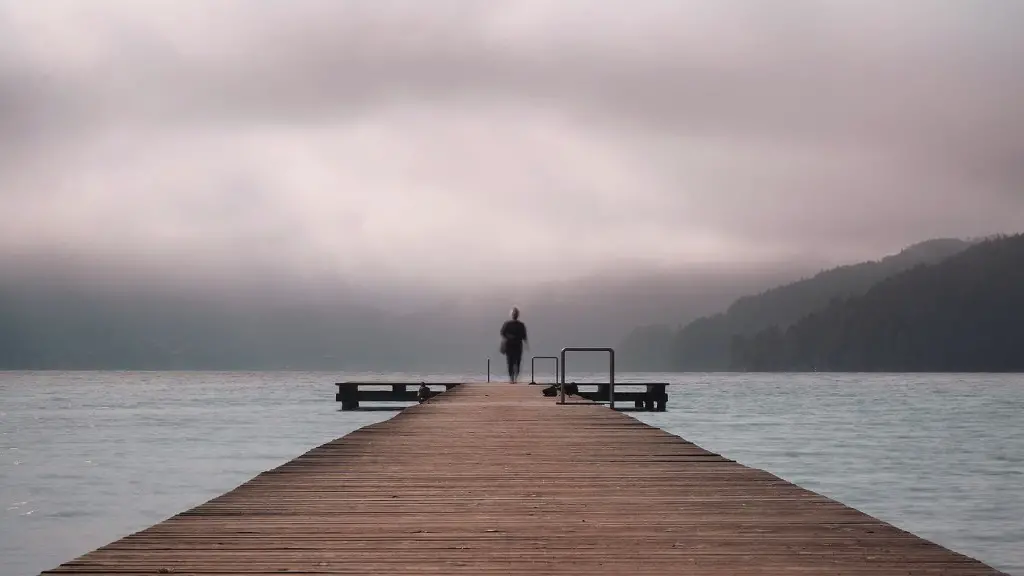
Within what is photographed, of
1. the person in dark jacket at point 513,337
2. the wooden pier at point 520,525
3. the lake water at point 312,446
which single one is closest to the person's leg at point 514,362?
the person in dark jacket at point 513,337

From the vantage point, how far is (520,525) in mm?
6418

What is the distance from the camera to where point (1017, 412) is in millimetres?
62844

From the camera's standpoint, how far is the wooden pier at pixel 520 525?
17.0 ft

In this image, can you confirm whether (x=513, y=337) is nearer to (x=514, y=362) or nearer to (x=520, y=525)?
(x=514, y=362)

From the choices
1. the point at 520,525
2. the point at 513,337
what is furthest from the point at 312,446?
the point at 520,525

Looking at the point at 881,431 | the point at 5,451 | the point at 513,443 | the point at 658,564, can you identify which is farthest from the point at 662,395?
the point at 658,564

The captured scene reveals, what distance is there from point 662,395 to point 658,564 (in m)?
37.5

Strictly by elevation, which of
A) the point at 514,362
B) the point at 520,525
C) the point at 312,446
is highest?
the point at 514,362

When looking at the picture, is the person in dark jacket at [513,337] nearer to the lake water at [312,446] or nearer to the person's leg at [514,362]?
the person's leg at [514,362]

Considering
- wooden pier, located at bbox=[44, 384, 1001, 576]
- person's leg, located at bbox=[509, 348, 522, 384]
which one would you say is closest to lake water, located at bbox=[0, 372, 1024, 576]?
person's leg, located at bbox=[509, 348, 522, 384]

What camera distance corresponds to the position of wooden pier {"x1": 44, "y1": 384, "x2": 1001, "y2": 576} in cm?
517

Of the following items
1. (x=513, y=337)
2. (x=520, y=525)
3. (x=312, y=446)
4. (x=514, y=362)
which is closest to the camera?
(x=520, y=525)

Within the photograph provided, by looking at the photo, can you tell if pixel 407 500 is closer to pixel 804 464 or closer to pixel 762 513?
pixel 762 513

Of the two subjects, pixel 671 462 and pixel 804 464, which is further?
pixel 804 464
